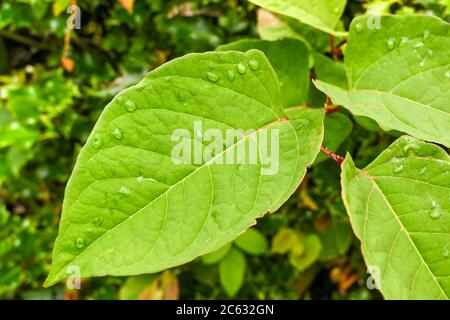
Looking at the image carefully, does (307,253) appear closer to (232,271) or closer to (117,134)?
(232,271)

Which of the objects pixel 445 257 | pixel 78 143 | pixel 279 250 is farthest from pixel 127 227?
pixel 78 143

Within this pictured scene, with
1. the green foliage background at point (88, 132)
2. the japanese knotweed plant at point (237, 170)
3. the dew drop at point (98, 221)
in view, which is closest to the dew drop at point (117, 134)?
the japanese knotweed plant at point (237, 170)

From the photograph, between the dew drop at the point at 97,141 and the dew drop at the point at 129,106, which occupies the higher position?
the dew drop at the point at 129,106

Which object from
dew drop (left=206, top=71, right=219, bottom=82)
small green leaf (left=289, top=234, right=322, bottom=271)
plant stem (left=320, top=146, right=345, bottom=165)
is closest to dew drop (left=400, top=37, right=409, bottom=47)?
plant stem (left=320, top=146, right=345, bottom=165)

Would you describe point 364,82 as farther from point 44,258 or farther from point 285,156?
point 44,258

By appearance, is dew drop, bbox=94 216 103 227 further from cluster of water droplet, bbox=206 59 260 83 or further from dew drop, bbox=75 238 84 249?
cluster of water droplet, bbox=206 59 260 83

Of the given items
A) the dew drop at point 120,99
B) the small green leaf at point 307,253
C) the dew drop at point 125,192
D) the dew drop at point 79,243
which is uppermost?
the dew drop at point 120,99

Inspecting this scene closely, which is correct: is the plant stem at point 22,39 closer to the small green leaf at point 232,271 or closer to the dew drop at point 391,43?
the small green leaf at point 232,271
